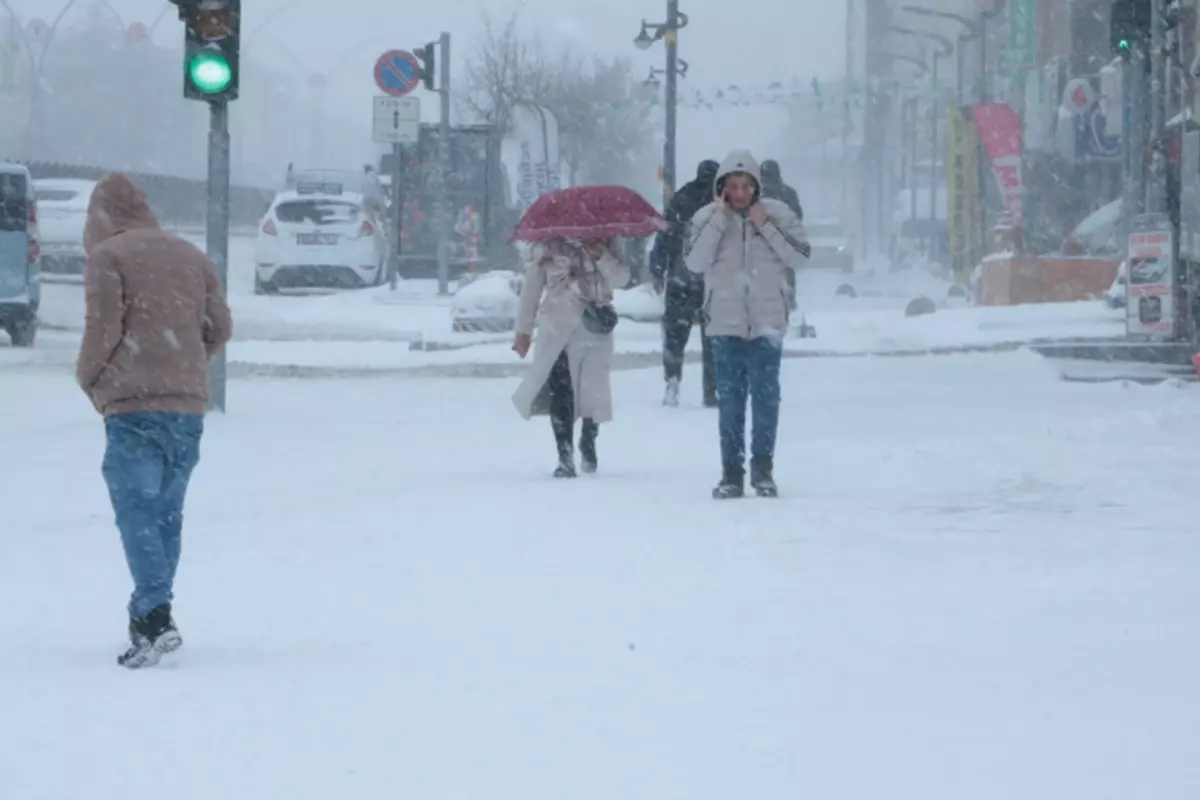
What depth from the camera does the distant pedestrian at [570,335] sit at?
39.2ft

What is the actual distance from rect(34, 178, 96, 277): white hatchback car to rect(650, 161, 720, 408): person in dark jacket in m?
18.7

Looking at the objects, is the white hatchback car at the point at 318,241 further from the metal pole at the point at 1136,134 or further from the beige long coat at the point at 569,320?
the beige long coat at the point at 569,320

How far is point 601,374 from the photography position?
1201 centimetres

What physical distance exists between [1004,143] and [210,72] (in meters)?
31.1

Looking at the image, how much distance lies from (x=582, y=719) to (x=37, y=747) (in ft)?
4.53

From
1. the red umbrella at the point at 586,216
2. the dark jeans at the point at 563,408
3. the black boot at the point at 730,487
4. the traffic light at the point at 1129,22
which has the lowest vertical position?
the black boot at the point at 730,487

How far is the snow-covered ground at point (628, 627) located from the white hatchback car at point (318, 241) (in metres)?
18.2

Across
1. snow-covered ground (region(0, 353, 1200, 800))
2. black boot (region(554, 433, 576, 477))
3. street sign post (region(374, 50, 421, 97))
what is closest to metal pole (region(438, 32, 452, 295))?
street sign post (region(374, 50, 421, 97))

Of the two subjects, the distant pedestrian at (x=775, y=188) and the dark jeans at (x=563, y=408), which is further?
the distant pedestrian at (x=775, y=188)

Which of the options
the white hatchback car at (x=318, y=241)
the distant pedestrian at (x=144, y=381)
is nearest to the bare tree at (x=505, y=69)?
the white hatchback car at (x=318, y=241)

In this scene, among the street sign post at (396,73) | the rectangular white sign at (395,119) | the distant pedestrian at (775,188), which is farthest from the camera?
the street sign post at (396,73)

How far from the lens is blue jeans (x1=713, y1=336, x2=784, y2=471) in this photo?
10.6m

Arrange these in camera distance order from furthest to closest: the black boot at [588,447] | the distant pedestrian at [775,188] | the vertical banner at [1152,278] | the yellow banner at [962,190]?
the yellow banner at [962,190] < the vertical banner at [1152,278] < the distant pedestrian at [775,188] < the black boot at [588,447]

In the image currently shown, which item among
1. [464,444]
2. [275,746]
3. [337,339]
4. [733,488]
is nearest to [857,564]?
[733,488]
